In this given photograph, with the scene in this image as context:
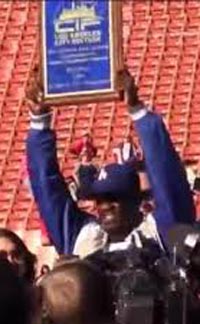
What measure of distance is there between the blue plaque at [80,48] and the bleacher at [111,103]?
453cm

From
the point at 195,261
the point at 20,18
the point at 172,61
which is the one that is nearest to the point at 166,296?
the point at 195,261

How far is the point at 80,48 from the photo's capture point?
5.74 meters

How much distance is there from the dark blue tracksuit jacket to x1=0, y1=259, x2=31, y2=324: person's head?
2.02 metres

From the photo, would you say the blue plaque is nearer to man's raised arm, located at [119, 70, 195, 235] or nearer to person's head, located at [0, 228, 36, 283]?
man's raised arm, located at [119, 70, 195, 235]

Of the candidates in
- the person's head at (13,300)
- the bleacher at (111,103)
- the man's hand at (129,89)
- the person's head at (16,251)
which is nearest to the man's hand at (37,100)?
the man's hand at (129,89)

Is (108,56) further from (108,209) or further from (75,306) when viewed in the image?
(75,306)

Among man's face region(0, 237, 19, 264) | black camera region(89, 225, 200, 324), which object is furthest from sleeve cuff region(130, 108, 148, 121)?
A: man's face region(0, 237, 19, 264)

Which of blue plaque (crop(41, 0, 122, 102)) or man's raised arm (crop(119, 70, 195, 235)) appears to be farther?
blue plaque (crop(41, 0, 122, 102))

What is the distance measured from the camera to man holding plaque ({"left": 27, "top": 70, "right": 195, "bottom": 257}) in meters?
5.45

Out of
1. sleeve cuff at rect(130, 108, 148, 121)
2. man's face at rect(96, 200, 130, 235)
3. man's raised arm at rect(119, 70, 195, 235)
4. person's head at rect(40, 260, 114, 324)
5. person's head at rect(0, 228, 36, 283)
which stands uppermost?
person's head at rect(40, 260, 114, 324)

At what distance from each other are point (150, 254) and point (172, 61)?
730 cm

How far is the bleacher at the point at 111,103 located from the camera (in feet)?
36.2

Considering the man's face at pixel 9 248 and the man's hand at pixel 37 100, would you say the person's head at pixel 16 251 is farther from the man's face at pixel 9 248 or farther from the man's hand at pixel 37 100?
the man's hand at pixel 37 100

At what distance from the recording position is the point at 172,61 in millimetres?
12141
